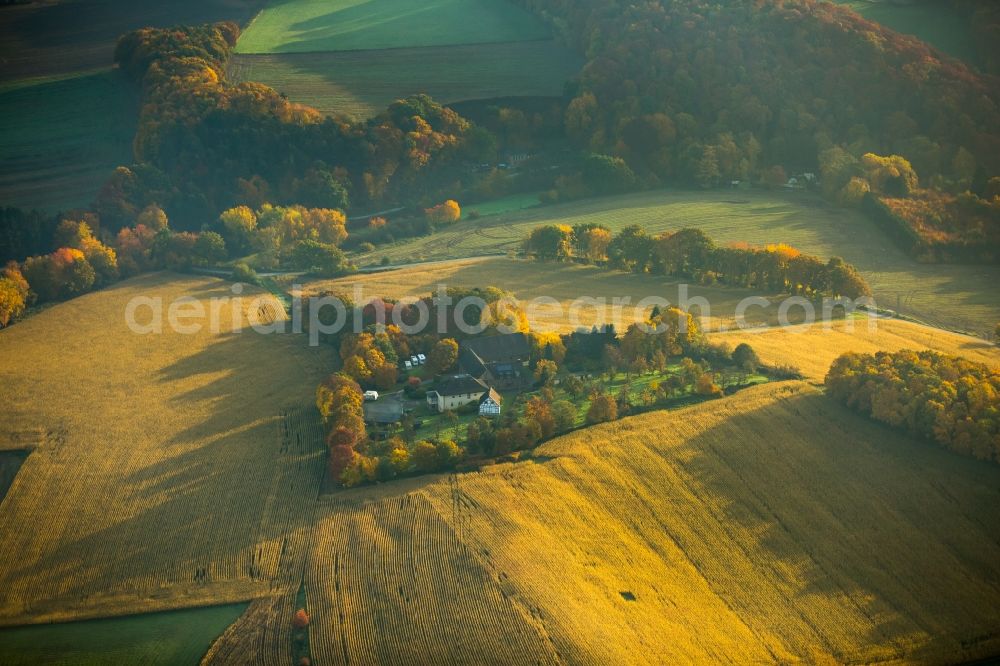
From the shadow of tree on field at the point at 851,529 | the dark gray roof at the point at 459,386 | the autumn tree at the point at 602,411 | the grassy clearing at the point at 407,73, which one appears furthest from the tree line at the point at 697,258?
the grassy clearing at the point at 407,73

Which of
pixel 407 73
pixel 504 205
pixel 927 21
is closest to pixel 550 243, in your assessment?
pixel 504 205

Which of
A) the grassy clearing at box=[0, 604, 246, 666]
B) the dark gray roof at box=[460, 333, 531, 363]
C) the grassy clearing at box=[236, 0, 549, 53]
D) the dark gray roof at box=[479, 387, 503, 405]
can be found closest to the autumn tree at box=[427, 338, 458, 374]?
the dark gray roof at box=[460, 333, 531, 363]

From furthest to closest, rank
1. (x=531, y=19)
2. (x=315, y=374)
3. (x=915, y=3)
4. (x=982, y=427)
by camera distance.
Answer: (x=531, y=19)
(x=915, y=3)
(x=315, y=374)
(x=982, y=427)

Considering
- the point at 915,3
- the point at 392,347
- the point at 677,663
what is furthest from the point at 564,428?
the point at 915,3

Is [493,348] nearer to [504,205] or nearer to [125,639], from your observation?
[125,639]

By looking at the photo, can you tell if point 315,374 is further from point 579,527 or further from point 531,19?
point 531,19

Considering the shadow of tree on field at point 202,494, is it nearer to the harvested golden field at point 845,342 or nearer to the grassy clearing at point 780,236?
the grassy clearing at point 780,236

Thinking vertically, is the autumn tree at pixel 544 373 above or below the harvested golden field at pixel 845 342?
above
